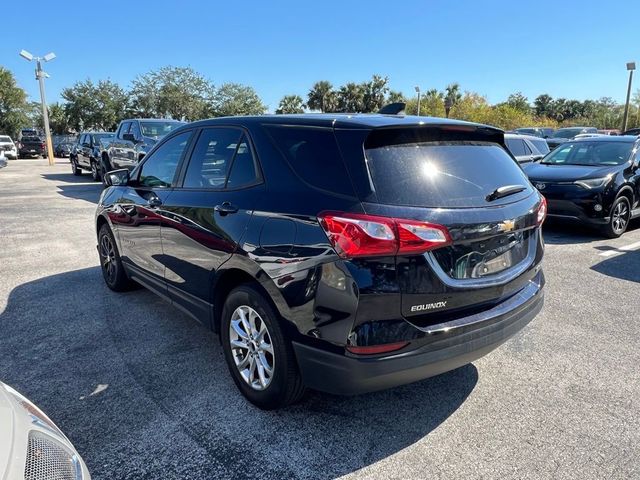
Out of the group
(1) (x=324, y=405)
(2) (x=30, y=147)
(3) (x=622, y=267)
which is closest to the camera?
(1) (x=324, y=405)

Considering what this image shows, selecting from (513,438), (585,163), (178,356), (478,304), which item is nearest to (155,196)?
(178,356)

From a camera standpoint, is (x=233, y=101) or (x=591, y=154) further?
(x=233, y=101)

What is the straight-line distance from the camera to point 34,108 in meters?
52.2

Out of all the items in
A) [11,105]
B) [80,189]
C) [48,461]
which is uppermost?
[11,105]

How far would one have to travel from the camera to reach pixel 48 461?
63.5 inches

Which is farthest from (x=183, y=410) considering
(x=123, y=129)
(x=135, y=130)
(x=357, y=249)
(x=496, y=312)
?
(x=123, y=129)

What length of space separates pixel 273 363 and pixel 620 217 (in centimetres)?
737

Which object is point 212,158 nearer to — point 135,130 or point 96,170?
point 135,130

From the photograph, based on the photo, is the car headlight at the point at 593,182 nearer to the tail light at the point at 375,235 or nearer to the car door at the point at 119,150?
the tail light at the point at 375,235

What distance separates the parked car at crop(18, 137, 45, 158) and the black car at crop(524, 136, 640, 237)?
3716cm

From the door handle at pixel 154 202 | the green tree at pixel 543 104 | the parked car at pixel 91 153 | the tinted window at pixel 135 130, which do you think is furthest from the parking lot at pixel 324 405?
the green tree at pixel 543 104

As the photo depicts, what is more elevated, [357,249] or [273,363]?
[357,249]

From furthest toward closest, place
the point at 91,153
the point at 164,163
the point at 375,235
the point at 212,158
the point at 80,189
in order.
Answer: the point at 91,153 < the point at 80,189 < the point at 164,163 < the point at 212,158 < the point at 375,235

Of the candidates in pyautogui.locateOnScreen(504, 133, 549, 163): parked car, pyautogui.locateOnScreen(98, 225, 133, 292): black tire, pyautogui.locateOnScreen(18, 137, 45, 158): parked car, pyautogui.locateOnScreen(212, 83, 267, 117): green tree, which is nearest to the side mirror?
pyautogui.locateOnScreen(98, 225, 133, 292): black tire
